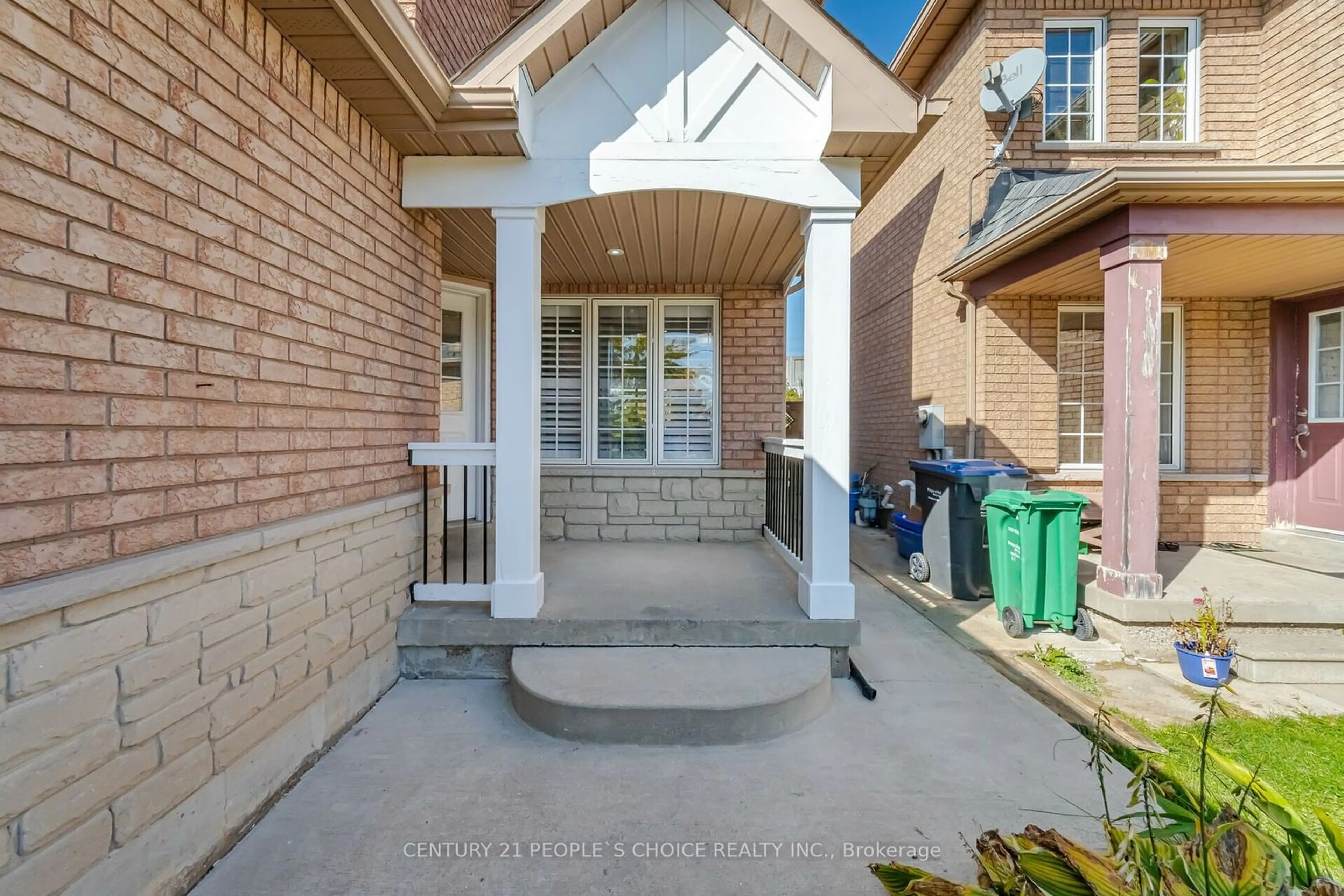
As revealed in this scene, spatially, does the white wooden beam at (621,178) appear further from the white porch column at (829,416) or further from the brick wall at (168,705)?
the brick wall at (168,705)

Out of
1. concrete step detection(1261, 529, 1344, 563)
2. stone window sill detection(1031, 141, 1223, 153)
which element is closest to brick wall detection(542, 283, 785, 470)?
stone window sill detection(1031, 141, 1223, 153)

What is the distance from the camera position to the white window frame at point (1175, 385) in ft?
19.1

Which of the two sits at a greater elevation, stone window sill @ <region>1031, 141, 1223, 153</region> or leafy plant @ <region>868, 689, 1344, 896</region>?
stone window sill @ <region>1031, 141, 1223, 153</region>

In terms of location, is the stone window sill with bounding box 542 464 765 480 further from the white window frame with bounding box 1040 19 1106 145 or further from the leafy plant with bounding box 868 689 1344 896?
the white window frame with bounding box 1040 19 1106 145

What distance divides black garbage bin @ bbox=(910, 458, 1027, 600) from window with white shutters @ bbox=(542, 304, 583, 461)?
334 cm

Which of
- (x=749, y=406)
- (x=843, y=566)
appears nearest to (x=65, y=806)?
(x=843, y=566)

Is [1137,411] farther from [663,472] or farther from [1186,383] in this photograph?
[663,472]

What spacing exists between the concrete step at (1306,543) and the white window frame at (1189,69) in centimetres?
407

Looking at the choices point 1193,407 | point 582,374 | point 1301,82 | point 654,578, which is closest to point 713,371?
point 582,374

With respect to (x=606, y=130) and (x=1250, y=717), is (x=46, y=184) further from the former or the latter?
(x=1250, y=717)

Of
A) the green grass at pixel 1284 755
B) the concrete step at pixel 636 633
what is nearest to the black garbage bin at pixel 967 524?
the green grass at pixel 1284 755

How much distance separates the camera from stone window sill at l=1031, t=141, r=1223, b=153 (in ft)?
19.7

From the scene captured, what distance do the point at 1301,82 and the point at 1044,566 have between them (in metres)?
5.90

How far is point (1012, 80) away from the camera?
567cm
